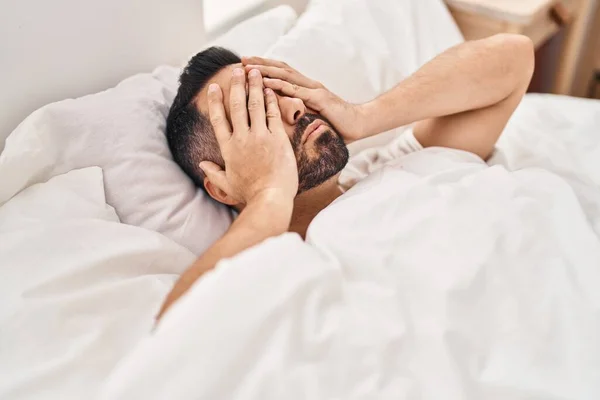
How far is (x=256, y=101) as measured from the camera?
0.99 meters

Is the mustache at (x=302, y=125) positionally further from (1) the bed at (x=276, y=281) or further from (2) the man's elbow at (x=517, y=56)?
(2) the man's elbow at (x=517, y=56)

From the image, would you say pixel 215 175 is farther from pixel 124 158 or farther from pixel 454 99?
pixel 454 99

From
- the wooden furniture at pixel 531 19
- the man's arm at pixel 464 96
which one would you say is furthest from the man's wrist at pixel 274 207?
the wooden furniture at pixel 531 19

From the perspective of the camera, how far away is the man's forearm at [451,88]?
118 centimetres

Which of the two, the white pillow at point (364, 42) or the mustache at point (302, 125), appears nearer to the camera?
the mustache at point (302, 125)

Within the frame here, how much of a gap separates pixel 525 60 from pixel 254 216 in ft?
2.51

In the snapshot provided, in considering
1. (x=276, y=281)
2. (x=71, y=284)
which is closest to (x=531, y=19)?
(x=276, y=281)

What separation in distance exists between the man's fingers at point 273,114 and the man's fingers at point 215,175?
0.13 meters

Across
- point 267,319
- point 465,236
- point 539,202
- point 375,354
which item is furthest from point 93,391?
point 539,202

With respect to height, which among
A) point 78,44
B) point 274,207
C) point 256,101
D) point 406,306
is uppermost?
point 78,44

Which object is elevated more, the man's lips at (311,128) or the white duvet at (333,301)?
the man's lips at (311,128)

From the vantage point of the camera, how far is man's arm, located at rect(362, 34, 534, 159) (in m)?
1.19

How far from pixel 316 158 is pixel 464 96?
0.39 meters

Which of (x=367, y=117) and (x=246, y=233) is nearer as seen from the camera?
(x=246, y=233)
